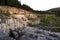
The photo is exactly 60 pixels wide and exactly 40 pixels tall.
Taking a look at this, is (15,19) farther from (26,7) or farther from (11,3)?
(26,7)

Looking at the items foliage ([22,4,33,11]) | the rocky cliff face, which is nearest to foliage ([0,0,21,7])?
foliage ([22,4,33,11])

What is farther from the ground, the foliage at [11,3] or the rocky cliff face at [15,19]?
the foliage at [11,3]

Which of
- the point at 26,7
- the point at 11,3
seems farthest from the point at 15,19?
the point at 26,7

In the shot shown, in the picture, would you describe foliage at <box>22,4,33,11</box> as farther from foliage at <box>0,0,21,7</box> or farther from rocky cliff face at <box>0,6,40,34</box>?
rocky cliff face at <box>0,6,40,34</box>

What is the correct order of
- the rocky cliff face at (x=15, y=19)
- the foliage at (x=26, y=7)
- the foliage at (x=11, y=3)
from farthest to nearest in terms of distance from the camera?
the foliage at (x=26, y=7) → the foliage at (x=11, y=3) → the rocky cliff face at (x=15, y=19)

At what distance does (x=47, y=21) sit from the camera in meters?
11.9

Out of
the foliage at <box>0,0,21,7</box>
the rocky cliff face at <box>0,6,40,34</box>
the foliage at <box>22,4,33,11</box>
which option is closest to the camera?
the rocky cliff face at <box>0,6,40,34</box>

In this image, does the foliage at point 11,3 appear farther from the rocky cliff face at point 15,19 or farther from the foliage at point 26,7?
the rocky cliff face at point 15,19

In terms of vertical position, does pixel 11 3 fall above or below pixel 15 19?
above

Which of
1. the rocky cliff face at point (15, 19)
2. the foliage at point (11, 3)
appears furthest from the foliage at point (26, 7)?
the rocky cliff face at point (15, 19)

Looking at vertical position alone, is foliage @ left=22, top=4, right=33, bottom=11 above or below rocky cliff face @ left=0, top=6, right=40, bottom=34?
above

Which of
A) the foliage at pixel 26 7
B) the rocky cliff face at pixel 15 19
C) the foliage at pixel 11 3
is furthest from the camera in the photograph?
the foliage at pixel 26 7

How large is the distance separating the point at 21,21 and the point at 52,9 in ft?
16.1

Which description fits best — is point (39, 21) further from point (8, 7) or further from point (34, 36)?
point (34, 36)
